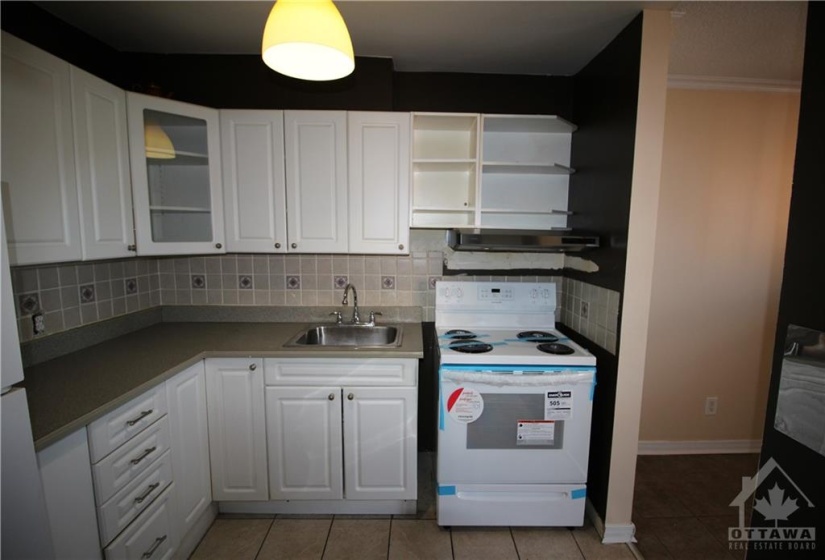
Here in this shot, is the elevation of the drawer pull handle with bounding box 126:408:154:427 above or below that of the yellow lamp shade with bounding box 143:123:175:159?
below

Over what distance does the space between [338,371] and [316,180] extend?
1065 mm

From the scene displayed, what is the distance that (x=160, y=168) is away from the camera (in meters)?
1.85

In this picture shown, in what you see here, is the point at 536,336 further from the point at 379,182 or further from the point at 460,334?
the point at 379,182

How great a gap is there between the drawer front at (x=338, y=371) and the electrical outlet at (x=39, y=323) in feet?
3.14

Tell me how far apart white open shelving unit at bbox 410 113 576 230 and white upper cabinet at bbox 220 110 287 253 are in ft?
2.58

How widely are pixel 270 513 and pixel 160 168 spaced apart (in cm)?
193

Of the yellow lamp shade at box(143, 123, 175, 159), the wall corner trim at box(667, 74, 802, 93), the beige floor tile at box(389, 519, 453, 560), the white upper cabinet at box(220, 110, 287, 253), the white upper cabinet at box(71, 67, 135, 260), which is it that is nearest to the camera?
the white upper cabinet at box(71, 67, 135, 260)

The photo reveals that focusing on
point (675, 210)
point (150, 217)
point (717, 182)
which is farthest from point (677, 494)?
point (150, 217)

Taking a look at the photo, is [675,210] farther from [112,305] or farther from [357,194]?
[112,305]

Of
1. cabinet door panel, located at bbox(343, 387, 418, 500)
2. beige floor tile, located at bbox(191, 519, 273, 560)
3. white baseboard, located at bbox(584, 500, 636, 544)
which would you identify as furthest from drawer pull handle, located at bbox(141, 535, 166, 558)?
white baseboard, located at bbox(584, 500, 636, 544)

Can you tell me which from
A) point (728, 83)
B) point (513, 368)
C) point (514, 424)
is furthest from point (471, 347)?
point (728, 83)

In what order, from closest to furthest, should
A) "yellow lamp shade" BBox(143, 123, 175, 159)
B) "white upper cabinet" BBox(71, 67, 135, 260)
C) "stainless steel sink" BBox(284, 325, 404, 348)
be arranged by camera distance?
"white upper cabinet" BBox(71, 67, 135, 260) → "yellow lamp shade" BBox(143, 123, 175, 159) → "stainless steel sink" BBox(284, 325, 404, 348)

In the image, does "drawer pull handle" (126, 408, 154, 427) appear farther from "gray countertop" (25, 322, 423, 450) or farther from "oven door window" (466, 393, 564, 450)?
"oven door window" (466, 393, 564, 450)

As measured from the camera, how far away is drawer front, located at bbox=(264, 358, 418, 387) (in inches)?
70.0
